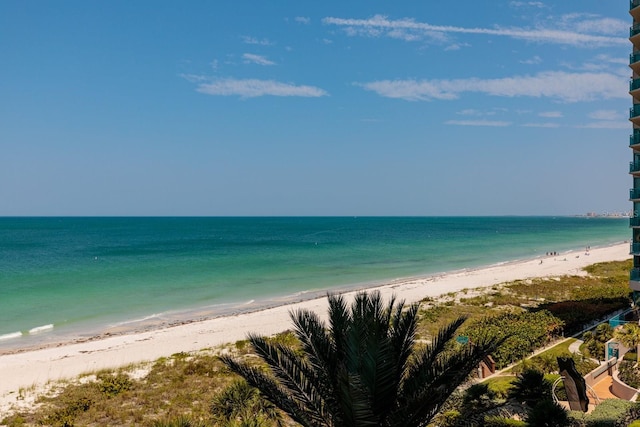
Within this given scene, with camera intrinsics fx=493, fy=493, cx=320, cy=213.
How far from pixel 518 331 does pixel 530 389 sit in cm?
908

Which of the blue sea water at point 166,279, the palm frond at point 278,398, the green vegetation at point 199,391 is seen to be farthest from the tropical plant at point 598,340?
the blue sea water at point 166,279

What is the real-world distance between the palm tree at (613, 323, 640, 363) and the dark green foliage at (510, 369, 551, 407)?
539 centimetres

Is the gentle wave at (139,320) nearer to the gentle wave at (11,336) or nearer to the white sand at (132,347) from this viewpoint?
the white sand at (132,347)

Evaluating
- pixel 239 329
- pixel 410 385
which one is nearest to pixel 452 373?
pixel 410 385

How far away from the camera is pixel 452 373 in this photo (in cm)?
835

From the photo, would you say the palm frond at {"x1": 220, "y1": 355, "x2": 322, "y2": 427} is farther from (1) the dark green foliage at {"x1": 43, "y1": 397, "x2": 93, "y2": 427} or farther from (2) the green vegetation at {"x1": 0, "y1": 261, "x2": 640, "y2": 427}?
(1) the dark green foliage at {"x1": 43, "y1": 397, "x2": 93, "y2": 427}

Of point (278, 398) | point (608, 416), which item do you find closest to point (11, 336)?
point (278, 398)

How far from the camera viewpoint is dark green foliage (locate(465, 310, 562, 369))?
811 inches

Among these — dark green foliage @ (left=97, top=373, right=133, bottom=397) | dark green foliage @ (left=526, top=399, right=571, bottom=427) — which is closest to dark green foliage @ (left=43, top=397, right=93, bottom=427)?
dark green foliage @ (left=97, top=373, right=133, bottom=397)

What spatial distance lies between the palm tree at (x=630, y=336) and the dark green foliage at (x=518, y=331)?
12.4ft

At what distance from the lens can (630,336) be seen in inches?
697

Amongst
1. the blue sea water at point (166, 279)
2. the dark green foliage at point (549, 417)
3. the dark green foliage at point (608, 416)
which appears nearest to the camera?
the dark green foliage at point (549, 417)

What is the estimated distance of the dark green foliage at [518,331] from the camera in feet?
67.6

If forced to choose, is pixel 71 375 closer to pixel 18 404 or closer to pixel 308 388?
pixel 18 404
